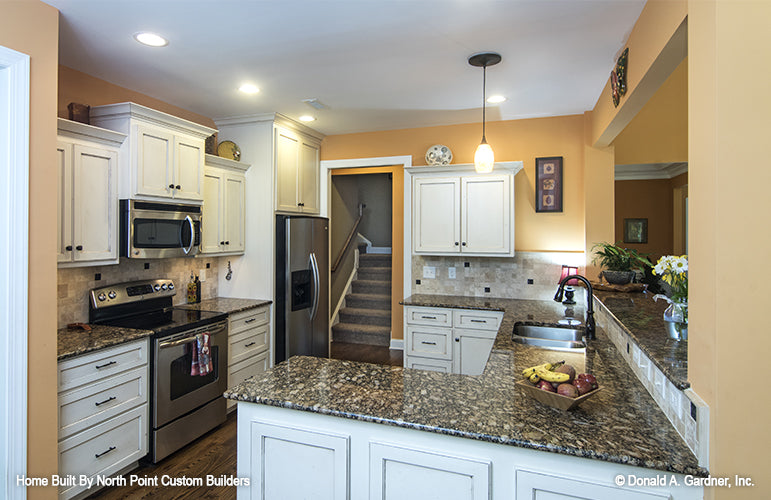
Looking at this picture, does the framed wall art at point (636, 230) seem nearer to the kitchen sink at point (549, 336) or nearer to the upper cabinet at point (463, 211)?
the upper cabinet at point (463, 211)

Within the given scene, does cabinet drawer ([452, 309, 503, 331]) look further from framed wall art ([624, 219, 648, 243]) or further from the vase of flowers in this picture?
framed wall art ([624, 219, 648, 243])

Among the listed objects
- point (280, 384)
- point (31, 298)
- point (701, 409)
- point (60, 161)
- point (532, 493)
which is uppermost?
point (60, 161)

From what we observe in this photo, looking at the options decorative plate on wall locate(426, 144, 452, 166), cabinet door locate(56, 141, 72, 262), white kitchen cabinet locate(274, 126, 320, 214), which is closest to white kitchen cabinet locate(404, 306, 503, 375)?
decorative plate on wall locate(426, 144, 452, 166)

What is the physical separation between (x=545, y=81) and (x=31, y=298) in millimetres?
3557

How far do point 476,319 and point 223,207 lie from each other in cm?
256

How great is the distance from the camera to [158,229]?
9.93 ft

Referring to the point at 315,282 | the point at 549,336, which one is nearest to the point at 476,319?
the point at 549,336

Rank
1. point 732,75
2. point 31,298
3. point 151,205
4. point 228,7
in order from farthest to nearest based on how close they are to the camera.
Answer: point 151,205 → point 228,7 → point 31,298 → point 732,75

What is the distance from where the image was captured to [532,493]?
1.24 metres

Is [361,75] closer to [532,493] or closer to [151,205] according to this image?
[151,205]

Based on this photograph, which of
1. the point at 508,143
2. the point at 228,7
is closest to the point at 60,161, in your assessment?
the point at 228,7

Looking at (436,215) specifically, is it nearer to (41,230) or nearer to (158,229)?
(158,229)

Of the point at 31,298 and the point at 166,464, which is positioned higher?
the point at 31,298

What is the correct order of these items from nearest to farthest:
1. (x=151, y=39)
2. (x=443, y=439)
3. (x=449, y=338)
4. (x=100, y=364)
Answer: (x=443, y=439)
(x=100, y=364)
(x=151, y=39)
(x=449, y=338)
